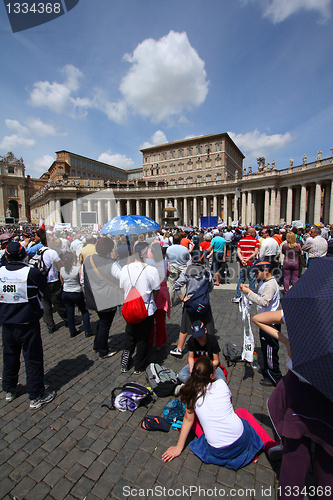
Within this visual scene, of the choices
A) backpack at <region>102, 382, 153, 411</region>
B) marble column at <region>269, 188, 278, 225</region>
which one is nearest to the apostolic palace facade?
marble column at <region>269, 188, 278, 225</region>

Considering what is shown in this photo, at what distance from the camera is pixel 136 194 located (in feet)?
177

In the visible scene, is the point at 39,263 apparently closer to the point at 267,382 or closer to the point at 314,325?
the point at 267,382

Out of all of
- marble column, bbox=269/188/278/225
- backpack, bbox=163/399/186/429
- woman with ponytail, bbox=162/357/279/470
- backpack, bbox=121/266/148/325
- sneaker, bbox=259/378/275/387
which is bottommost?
sneaker, bbox=259/378/275/387

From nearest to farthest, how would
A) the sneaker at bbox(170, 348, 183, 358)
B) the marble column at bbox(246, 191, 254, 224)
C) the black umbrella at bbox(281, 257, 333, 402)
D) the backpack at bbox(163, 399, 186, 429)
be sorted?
the black umbrella at bbox(281, 257, 333, 402) < the backpack at bbox(163, 399, 186, 429) < the sneaker at bbox(170, 348, 183, 358) < the marble column at bbox(246, 191, 254, 224)

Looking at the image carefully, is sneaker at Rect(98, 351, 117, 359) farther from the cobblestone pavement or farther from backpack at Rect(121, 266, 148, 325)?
backpack at Rect(121, 266, 148, 325)

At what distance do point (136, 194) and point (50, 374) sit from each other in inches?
2054

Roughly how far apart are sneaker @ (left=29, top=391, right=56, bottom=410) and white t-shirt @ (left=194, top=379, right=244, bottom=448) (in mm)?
2337

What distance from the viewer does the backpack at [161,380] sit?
3.45 m

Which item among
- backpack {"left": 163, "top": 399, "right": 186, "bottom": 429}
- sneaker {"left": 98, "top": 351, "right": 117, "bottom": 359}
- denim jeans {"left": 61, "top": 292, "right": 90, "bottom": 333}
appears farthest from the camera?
denim jeans {"left": 61, "top": 292, "right": 90, "bottom": 333}

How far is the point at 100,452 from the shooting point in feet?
8.55

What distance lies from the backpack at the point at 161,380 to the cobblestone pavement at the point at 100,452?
14cm

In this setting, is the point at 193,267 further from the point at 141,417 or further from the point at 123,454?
the point at 123,454

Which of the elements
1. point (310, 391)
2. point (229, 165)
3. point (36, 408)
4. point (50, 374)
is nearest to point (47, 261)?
point (50, 374)

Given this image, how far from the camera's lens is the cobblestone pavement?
2.23 meters
